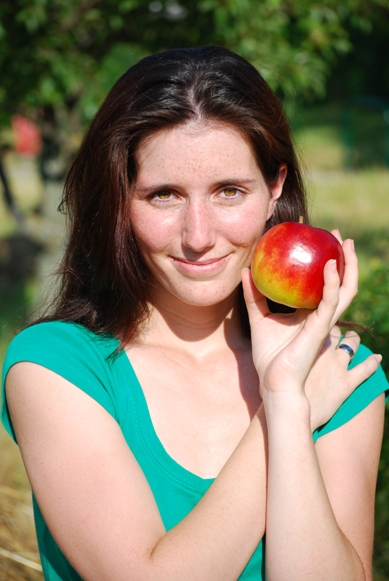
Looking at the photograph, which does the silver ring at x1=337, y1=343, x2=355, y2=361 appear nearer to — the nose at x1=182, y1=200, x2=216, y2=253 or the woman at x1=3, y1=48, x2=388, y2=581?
the woman at x1=3, y1=48, x2=388, y2=581

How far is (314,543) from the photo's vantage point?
1.42 metres

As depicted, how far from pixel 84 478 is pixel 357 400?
0.66m

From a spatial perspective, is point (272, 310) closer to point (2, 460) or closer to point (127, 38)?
point (2, 460)

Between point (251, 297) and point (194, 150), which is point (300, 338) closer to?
point (251, 297)

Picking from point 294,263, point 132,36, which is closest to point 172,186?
point 294,263

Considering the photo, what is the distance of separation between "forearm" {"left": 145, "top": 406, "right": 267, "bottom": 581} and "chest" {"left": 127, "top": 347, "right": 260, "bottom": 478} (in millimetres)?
130

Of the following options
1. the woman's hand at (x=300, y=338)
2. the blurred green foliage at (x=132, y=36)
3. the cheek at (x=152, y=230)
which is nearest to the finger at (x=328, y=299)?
the woman's hand at (x=300, y=338)

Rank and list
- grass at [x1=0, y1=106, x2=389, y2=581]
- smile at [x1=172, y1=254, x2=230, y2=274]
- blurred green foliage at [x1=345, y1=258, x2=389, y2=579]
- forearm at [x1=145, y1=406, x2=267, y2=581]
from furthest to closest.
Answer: grass at [x1=0, y1=106, x2=389, y2=581] → blurred green foliage at [x1=345, y1=258, x2=389, y2=579] → smile at [x1=172, y1=254, x2=230, y2=274] → forearm at [x1=145, y1=406, x2=267, y2=581]

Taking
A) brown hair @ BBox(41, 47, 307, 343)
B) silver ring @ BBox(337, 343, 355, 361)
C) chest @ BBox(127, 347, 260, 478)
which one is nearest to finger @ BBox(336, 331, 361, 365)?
silver ring @ BBox(337, 343, 355, 361)

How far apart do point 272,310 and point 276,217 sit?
0.26m

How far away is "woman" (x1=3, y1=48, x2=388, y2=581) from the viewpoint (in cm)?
140

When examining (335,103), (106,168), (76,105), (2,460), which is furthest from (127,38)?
(335,103)

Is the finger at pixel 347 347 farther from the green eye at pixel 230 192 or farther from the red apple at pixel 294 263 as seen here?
the green eye at pixel 230 192

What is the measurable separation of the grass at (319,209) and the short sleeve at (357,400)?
0.73 metres
